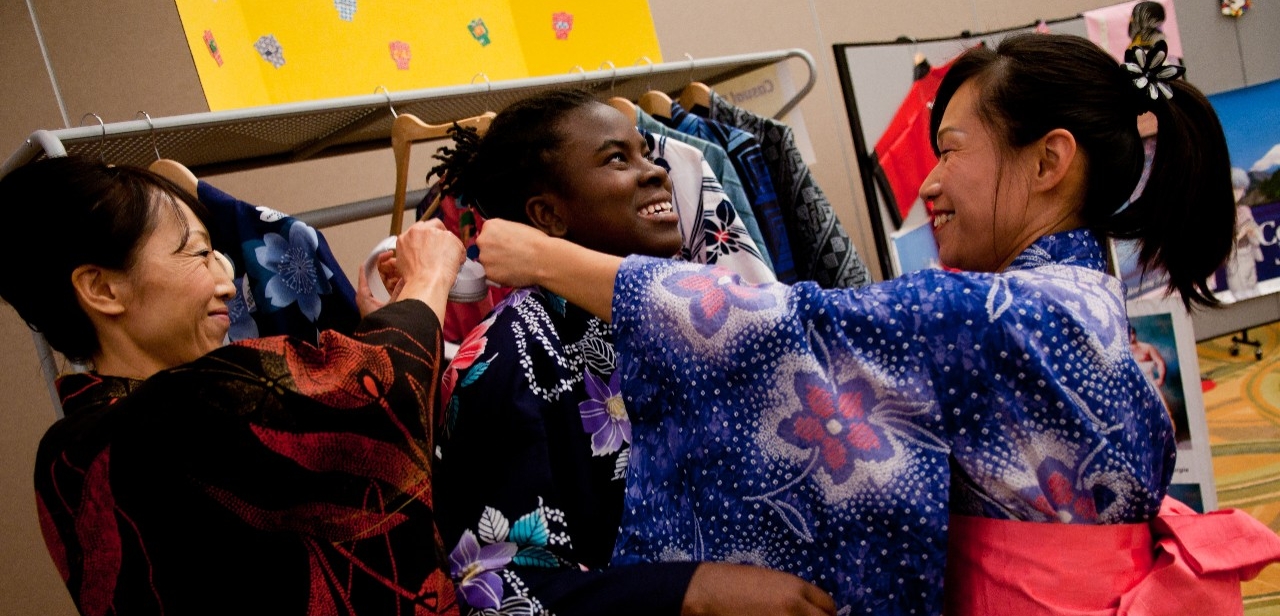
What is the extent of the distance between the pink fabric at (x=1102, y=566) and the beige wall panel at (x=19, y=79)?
2090 mm

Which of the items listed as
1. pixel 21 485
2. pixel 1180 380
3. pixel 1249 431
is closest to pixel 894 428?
pixel 1180 380

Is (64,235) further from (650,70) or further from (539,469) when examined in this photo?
(650,70)

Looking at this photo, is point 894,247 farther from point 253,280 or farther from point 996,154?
point 253,280

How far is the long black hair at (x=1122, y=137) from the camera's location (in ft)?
3.26

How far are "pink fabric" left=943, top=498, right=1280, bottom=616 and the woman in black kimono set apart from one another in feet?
1.83

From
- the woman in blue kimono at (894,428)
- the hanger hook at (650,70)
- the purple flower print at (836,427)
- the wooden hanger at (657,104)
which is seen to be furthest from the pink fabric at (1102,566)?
the hanger hook at (650,70)

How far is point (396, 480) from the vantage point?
0.82 m

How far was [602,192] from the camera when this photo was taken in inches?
46.4

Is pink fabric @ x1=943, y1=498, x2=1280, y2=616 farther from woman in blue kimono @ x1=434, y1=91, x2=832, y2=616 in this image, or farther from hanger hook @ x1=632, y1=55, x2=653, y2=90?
hanger hook @ x1=632, y1=55, x2=653, y2=90

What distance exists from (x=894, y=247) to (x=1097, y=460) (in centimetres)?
189

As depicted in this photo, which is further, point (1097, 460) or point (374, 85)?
point (374, 85)

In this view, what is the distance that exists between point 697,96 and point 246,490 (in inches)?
49.0

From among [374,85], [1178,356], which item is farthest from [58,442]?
[1178,356]

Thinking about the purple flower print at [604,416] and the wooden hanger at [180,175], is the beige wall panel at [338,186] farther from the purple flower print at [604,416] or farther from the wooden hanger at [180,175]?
the purple flower print at [604,416]
